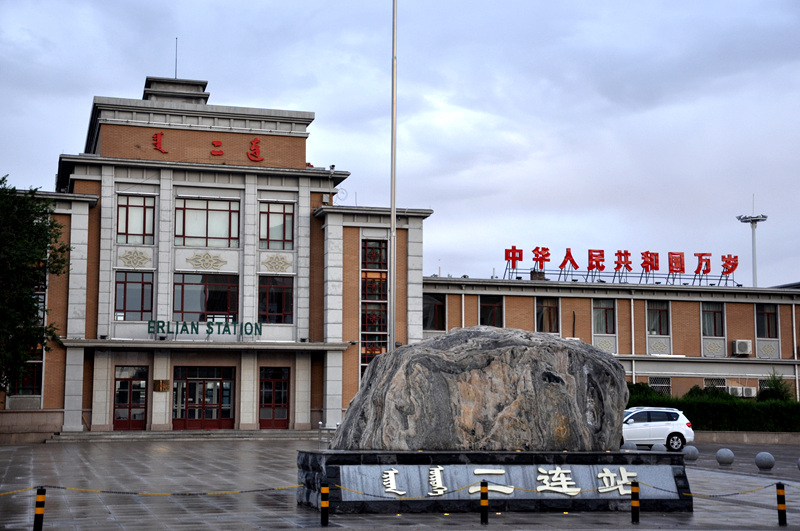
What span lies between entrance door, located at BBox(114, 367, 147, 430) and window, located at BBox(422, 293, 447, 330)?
1364cm

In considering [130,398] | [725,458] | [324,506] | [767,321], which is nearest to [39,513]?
[324,506]

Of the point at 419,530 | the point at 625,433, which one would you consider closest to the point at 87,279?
the point at 625,433

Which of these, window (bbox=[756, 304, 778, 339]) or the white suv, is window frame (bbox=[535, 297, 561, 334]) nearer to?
window (bbox=[756, 304, 778, 339])

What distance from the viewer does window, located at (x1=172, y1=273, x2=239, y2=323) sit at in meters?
39.4

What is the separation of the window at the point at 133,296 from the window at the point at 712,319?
28101mm

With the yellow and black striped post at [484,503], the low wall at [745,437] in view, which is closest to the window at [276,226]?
the low wall at [745,437]

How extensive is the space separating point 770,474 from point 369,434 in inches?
521

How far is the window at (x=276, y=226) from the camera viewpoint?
40844 millimetres

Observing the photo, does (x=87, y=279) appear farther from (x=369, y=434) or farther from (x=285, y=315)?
(x=369, y=434)

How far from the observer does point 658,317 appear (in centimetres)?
4628

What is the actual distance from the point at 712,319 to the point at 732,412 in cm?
950

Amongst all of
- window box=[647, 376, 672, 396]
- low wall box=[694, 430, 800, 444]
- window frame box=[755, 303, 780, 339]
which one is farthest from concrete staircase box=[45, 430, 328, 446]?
window frame box=[755, 303, 780, 339]

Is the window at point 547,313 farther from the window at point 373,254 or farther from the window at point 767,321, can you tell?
the window at point 767,321

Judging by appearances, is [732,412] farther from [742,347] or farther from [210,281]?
[210,281]
